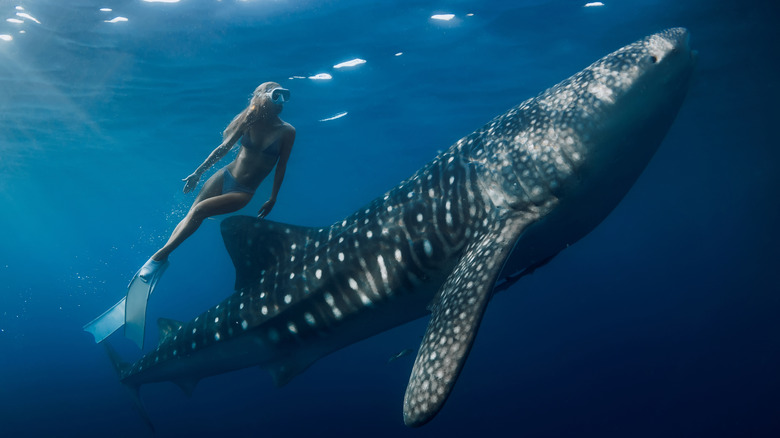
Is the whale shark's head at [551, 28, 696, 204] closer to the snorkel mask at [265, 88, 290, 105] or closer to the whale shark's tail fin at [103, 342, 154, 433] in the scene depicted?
the snorkel mask at [265, 88, 290, 105]

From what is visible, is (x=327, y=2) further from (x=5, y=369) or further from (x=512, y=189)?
(x=5, y=369)

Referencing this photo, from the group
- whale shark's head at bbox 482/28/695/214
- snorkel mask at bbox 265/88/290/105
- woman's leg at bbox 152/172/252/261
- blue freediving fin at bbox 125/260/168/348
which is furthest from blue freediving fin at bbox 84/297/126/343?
whale shark's head at bbox 482/28/695/214

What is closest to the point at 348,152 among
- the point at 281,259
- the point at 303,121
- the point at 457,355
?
the point at 303,121

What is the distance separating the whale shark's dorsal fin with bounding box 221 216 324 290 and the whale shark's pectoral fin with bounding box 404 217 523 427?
2199 mm

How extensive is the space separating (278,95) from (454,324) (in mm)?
3719

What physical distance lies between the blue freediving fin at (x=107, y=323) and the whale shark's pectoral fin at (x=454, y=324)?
18.7ft

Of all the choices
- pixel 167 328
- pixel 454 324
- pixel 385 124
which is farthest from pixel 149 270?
pixel 385 124

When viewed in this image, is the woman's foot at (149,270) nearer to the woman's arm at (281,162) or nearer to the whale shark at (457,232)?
the whale shark at (457,232)

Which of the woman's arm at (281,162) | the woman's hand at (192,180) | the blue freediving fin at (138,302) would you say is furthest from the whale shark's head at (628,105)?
the blue freediving fin at (138,302)

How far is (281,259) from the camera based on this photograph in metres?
5.43

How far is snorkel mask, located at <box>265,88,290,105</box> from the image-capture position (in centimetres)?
547

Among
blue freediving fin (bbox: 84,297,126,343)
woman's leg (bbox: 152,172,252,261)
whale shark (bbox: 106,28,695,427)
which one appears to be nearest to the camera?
whale shark (bbox: 106,28,695,427)

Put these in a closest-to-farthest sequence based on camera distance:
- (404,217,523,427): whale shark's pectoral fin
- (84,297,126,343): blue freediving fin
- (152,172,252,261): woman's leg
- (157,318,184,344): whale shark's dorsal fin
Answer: (404,217,523,427): whale shark's pectoral fin → (152,172,252,261): woman's leg → (157,318,184,344): whale shark's dorsal fin → (84,297,126,343): blue freediving fin

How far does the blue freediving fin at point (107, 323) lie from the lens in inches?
277
